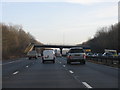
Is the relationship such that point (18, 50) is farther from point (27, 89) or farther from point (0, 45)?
point (27, 89)

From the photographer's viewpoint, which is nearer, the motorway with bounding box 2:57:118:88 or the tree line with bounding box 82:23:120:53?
the motorway with bounding box 2:57:118:88

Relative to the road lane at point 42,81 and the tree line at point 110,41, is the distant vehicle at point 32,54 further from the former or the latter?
the road lane at point 42,81

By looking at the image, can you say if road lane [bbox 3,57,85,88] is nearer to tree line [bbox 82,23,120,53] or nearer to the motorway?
the motorway

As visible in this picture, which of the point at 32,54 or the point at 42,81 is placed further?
the point at 32,54

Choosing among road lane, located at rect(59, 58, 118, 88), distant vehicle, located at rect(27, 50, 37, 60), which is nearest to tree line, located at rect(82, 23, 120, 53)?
distant vehicle, located at rect(27, 50, 37, 60)

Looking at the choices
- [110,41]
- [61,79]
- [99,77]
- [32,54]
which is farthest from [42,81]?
[110,41]

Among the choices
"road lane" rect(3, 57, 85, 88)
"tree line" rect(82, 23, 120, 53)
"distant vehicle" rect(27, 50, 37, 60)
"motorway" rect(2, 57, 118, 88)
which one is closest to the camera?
"road lane" rect(3, 57, 85, 88)

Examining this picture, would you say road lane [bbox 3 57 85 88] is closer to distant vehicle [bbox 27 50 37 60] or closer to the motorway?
the motorway

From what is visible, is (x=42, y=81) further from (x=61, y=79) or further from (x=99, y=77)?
(x=99, y=77)

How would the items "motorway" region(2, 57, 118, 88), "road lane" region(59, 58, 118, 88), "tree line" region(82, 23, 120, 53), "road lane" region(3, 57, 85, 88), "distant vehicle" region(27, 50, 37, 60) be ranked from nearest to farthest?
"road lane" region(3, 57, 85, 88)
"motorway" region(2, 57, 118, 88)
"road lane" region(59, 58, 118, 88)
"distant vehicle" region(27, 50, 37, 60)
"tree line" region(82, 23, 120, 53)

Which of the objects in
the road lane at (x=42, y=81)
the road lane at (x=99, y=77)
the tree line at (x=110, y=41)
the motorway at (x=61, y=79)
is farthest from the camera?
the tree line at (x=110, y=41)

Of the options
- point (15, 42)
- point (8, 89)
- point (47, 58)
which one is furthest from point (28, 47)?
point (8, 89)

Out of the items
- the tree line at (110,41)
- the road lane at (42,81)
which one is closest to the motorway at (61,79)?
the road lane at (42,81)

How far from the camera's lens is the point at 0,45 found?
91375 mm
